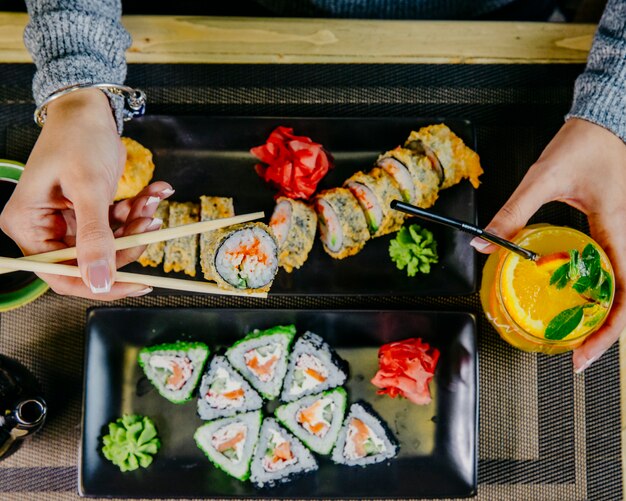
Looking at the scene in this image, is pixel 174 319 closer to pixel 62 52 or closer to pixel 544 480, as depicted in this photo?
pixel 62 52

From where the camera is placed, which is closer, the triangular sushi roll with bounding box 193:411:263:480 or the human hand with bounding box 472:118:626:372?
the human hand with bounding box 472:118:626:372

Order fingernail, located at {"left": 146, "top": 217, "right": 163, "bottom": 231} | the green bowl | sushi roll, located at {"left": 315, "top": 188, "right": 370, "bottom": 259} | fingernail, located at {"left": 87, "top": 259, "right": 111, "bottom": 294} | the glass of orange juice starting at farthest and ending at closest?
sushi roll, located at {"left": 315, "top": 188, "right": 370, "bottom": 259} < the green bowl < fingernail, located at {"left": 146, "top": 217, "right": 163, "bottom": 231} < the glass of orange juice < fingernail, located at {"left": 87, "top": 259, "right": 111, "bottom": 294}

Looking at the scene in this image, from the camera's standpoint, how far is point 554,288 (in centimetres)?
151

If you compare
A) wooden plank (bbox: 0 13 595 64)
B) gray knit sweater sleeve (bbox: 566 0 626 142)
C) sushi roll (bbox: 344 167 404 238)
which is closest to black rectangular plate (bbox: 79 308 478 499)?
sushi roll (bbox: 344 167 404 238)

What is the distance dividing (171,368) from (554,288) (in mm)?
1113

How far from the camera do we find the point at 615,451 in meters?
1.84

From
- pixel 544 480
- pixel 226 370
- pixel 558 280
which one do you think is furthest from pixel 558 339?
pixel 226 370

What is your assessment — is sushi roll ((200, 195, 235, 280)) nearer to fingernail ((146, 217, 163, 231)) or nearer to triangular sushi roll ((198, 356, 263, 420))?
fingernail ((146, 217, 163, 231))

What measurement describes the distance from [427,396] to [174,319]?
0.80 metres

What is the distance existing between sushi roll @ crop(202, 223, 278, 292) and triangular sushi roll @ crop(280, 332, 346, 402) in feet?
0.93

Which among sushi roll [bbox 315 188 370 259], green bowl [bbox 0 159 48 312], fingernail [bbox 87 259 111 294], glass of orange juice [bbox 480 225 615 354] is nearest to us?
fingernail [bbox 87 259 111 294]

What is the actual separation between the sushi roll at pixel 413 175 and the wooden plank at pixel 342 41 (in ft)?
1.03

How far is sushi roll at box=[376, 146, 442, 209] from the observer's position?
1835 millimetres

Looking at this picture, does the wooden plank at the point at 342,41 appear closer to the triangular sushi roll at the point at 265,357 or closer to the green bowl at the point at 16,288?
the green bowl at the point at 16,288
